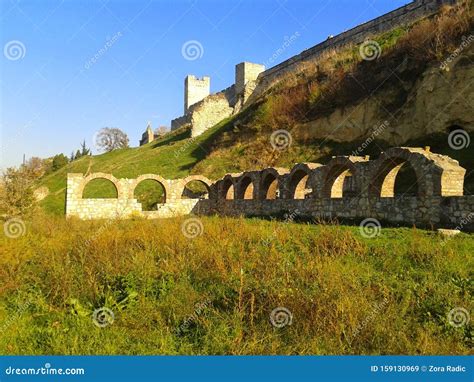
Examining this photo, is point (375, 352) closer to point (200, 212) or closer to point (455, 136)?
point (455, 136)

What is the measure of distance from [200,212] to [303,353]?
20.4 metres

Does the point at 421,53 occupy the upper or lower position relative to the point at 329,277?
upper

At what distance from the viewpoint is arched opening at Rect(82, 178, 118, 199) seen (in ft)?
102

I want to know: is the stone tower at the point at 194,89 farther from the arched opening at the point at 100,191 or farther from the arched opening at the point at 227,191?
the arched opening at the point at 227,191

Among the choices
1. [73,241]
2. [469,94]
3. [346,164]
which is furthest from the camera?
[469,94]

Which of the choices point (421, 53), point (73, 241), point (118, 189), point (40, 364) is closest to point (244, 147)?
point (118, 189)

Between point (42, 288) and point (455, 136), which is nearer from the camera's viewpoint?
point (42, 288)

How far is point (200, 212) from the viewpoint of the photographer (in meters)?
25.4
